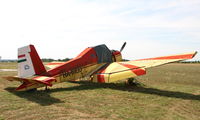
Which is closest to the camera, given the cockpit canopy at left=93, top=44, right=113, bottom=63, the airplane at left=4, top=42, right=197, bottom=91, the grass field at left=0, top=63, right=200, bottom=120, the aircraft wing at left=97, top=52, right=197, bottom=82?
the grass field at left=0, top=63, right=200, bottom=120

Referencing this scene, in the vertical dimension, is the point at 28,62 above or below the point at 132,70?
above

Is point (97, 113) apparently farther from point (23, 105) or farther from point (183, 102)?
point (183, 102)

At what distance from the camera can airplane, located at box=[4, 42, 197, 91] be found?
956 centimetres

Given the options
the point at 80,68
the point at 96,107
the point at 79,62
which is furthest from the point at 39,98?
the point at 79,62

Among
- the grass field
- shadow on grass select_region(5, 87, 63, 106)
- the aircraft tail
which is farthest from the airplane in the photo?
the grass field

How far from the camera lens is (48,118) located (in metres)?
6.03

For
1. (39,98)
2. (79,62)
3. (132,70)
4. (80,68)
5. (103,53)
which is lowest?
(39,98)

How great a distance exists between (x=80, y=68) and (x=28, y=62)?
145 inches

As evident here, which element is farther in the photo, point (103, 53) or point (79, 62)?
point (103, 53)

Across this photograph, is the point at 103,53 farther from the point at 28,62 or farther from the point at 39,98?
the point at 39,98

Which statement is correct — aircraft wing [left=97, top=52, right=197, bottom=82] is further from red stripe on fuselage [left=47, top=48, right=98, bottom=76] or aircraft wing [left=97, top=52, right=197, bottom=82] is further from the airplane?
red stripe on fuselage [left=47, top=48, right=98, bottom=76]

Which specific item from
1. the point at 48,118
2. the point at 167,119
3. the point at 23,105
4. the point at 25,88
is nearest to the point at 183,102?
the point at 167,119

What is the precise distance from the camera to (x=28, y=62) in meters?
9.83

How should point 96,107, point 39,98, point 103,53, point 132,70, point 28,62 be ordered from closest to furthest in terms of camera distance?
point 96,107
point 39,98
point 28,62
point 132,70
point 103,53
